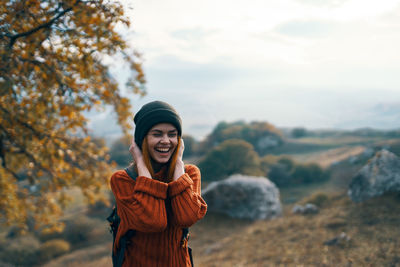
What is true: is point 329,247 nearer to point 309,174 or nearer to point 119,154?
point 309,174

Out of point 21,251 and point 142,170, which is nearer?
point 142,170

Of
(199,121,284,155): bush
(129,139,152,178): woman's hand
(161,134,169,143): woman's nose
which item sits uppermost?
(199,121,284,155): bush

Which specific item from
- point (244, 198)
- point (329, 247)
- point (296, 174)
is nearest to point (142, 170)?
point (329, 247)

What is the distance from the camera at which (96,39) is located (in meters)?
4.29

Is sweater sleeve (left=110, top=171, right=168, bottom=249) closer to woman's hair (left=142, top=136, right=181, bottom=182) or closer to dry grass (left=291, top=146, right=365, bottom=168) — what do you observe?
woman's hair (left=142, top=136, right=181, bottom=182)

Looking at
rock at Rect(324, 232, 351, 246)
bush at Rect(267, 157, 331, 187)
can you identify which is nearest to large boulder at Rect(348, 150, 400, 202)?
rock at Rect(324, 232, 351, 246)

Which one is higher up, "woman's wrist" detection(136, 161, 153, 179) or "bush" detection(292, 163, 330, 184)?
"woman's wrist" detection(136, 161, 153, 179)

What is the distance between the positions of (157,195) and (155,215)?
0.18 m

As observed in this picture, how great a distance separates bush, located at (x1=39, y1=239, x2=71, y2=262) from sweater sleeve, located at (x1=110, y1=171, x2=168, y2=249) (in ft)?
69.7

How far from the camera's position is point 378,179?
1055 centimetres

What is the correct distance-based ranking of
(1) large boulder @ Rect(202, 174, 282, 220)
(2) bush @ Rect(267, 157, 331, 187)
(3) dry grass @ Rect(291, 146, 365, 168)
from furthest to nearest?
(3) dry grass @ Rect(291, 146, 365, 168), (2) bush @ Rect(267, 157, 331, 187), (1) large boulder @ Rect(202, 174, 282, 220)

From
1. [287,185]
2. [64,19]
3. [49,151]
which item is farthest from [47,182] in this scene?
[287,185]

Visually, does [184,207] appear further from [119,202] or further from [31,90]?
[31,90]

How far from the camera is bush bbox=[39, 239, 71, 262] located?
1928 cm
